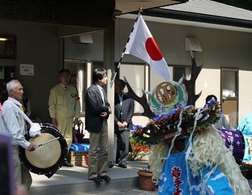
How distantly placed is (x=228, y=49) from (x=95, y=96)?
789 cm

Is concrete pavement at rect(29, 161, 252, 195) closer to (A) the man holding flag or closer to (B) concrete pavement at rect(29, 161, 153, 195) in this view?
(B) concrete pavement at rect(29, 161, 153, 195)

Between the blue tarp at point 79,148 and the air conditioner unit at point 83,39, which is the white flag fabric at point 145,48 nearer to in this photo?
the blue tarp at point 79,148

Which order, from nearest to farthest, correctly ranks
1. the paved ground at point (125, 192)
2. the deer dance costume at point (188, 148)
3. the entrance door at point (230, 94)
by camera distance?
the deer dance costume at point (188, 148), the paved ground at point (125, 192), the entrance door at point (230, 94)

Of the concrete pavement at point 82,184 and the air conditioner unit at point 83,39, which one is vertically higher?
the air conditioner unit at point 83,39

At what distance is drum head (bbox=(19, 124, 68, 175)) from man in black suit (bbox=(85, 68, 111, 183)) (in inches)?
53.5

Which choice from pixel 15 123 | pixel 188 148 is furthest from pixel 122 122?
pixel 188 148

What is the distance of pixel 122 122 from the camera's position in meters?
10.2

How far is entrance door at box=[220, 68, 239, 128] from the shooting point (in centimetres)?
1538

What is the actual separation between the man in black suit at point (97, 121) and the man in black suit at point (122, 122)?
1593 millimetres

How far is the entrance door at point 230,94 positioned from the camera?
15.4 meters

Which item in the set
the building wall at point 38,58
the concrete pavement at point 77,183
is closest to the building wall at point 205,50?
the building wall at point 38,58

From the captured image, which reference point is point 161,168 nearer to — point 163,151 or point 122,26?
point 163,151

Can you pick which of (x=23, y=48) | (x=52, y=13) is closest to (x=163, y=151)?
(x=52, y=13)

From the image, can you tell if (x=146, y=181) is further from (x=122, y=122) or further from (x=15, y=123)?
(x=15, y=123)
